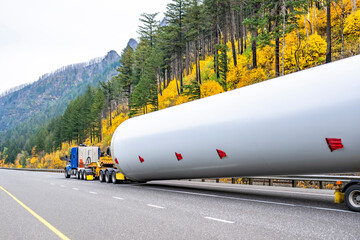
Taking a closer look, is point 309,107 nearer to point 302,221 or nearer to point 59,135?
point 302,221

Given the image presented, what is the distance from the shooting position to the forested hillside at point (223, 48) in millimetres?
31281

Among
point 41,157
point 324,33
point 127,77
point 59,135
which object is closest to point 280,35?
point 324,33

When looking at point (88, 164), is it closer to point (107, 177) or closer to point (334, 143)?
point (107, 177)

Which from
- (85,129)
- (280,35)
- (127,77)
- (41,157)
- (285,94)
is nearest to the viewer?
(285,94)

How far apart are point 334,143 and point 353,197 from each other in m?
1.53

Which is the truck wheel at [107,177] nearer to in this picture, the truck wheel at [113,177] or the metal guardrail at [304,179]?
the truck wheel at [113,177]

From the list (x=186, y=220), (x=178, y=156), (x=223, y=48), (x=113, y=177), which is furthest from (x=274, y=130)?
(x=223, y=48)

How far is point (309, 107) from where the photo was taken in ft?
30.1

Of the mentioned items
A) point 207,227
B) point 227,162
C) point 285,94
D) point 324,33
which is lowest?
point 207,227

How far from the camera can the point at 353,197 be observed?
9.01m

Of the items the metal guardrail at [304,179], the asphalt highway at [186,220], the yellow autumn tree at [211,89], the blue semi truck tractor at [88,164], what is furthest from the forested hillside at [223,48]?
the asphalt highway at [186,220]

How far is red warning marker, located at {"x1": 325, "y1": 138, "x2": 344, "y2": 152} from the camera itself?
8.67 m

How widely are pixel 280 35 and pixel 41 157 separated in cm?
13664

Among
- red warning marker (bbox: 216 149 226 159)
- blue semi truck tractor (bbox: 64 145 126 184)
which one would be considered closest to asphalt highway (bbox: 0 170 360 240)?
red warning marker (bbox: 216 149 226 159)
